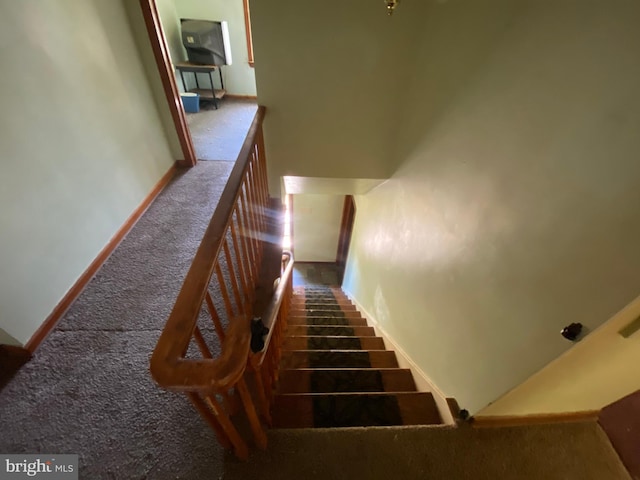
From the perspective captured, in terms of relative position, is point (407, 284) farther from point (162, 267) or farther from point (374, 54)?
point (162, 267)

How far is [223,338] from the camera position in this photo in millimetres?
1135

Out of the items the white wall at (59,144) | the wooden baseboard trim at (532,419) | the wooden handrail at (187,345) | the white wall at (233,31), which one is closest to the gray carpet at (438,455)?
the wooden baseboard trim at (532,419)

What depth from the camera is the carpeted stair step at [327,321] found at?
117 inches

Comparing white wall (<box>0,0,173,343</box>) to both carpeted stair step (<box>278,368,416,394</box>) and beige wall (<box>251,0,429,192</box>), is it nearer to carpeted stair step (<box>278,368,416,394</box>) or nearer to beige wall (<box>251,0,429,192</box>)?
beige wall (<box>251,0,429,192</box>)

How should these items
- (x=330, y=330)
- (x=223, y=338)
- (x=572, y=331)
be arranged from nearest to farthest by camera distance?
(x=572, y=331) → (x=223, y=338) → (x=330, y=330)

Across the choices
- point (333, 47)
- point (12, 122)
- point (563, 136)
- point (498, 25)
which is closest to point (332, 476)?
point (563, 136)

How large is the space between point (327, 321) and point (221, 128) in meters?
2.92

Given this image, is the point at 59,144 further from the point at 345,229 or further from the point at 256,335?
the point at 345,229

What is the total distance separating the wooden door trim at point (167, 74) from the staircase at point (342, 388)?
2.11 meters

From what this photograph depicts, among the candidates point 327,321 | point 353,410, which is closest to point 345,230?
point 327,321

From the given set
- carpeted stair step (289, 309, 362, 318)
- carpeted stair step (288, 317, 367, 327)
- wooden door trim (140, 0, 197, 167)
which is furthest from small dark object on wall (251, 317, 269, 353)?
wooden door trim (140, 0, 197, 167)

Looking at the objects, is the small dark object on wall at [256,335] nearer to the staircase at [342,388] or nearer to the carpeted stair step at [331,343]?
the staircase at [342,388]

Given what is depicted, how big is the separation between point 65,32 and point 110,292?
1583mm

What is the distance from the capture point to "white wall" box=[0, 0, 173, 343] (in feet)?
4.40
